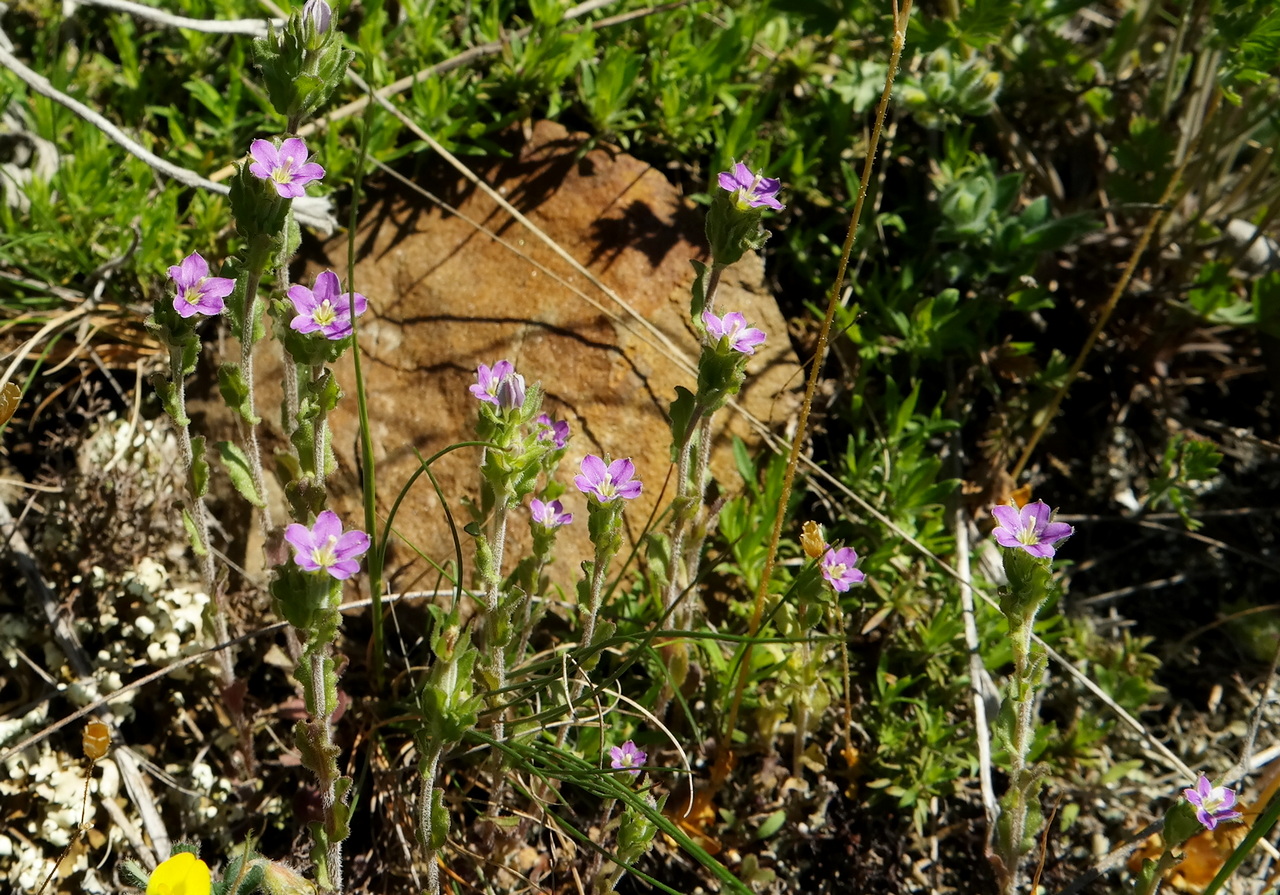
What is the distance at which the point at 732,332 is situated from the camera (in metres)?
2.42

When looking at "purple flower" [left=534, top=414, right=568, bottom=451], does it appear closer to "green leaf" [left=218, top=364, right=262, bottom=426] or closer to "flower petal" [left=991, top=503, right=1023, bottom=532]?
"green leaf" [left=218, top=364, right=262, bottom=426]

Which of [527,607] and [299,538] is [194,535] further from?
[527,607]

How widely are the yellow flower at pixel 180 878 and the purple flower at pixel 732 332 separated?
1.49 m

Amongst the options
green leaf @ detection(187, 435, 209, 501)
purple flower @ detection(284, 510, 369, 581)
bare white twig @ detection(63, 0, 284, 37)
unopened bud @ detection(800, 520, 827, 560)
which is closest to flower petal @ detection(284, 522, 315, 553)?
purple flower @ detection(284, 510, 369, 581)

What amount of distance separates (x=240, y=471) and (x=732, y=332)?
117 centimetres

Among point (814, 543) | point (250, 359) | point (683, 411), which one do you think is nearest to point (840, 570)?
point (814, 543)

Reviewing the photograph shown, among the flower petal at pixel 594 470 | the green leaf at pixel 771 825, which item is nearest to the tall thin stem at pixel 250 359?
the flower petal at pixel 594 470

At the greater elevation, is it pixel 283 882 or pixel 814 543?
pixel 814 543

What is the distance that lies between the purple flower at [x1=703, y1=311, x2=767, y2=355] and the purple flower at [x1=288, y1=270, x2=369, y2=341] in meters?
0.75

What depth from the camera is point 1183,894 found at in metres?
3.08

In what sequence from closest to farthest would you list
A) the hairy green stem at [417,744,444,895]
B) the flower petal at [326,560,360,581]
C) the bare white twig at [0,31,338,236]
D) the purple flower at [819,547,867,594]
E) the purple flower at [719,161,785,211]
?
the flower petal at [326,560,360,581] < the hairy green stem at [417,744,444,895] < the purple flower at [719,161,785,211] < the purple flower at [819,547,867,594] < the bare white twig at [0,31,338,236]

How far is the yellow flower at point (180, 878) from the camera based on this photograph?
206 cm

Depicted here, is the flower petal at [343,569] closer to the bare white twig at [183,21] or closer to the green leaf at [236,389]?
the green leaf at [236,389]

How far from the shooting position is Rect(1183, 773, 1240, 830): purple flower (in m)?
2.44
